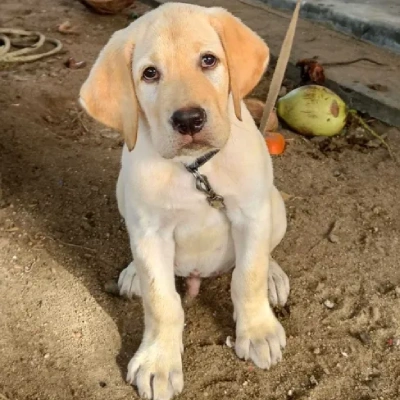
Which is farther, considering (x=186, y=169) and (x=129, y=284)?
(x=129, y=284)

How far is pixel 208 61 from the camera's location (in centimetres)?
220

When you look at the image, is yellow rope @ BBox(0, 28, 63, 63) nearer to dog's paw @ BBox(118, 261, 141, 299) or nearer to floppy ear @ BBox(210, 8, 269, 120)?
dog's paw @ BBox(118, 261, 141, 299)

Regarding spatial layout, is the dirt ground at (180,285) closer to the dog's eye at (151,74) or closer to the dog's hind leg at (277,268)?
the dog's hind leg at (277,268)

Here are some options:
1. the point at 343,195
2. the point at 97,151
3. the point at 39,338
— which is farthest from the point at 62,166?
the point at 343,195

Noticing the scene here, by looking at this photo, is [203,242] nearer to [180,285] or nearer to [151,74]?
[180,285]

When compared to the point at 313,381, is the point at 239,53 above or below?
above

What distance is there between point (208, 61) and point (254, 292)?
Answer: 3.25ft

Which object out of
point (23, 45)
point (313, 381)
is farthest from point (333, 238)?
point (23, 45)

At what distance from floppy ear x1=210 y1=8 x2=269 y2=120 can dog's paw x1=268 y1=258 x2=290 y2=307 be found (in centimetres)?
100

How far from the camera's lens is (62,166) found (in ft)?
13.3

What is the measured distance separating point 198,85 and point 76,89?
10.0 ft

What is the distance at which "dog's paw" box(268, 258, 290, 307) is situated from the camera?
300 centimetres

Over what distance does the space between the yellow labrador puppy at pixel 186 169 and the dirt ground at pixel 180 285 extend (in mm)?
153

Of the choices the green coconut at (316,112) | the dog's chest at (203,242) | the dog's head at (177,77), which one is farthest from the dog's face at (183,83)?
the green coconut at (316,112)
